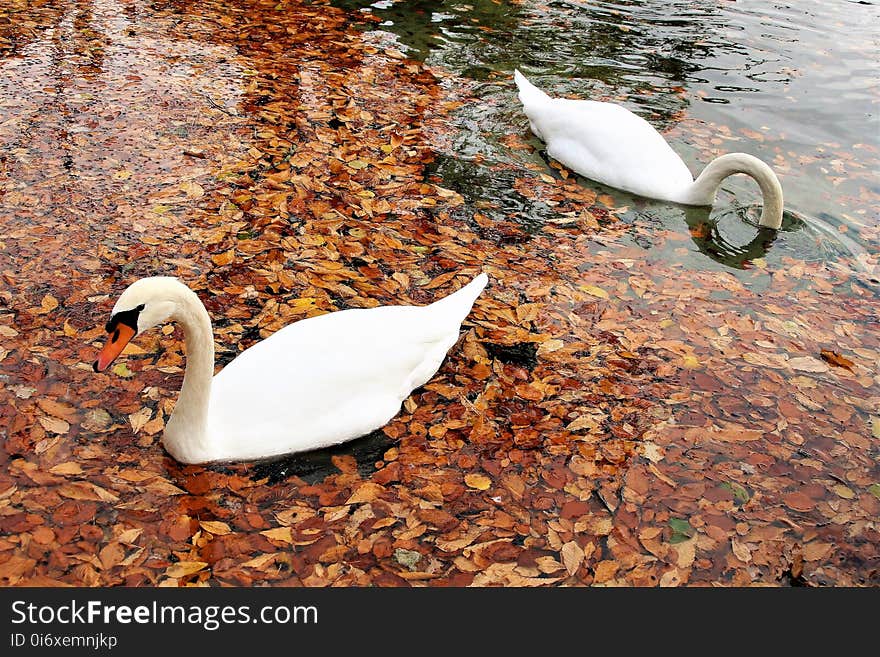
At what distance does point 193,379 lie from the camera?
395 cm

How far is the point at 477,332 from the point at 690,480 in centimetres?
172

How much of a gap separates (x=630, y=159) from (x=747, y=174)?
0.98 metres

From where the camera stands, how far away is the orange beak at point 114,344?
145 inches

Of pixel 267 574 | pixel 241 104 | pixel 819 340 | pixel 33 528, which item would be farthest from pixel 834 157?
pixel 33 528

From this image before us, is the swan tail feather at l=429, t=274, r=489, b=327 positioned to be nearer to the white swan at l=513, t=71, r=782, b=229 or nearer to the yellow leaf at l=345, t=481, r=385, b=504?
the yellow leaf at l=345, t=481, r=385, b=504

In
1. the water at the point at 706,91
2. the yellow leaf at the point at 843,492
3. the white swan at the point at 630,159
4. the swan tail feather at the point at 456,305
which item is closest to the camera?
the yellow leaf at the point at 843,492

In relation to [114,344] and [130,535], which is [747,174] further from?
[130,535]

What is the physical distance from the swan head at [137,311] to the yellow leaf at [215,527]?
89cm

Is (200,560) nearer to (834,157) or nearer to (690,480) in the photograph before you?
(690,480)

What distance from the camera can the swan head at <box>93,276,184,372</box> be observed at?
3.64m

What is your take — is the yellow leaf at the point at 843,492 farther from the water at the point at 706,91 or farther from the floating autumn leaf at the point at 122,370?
the floating autumn leaf at the point at 122,370

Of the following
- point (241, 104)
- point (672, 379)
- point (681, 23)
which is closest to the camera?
point (672, 379)

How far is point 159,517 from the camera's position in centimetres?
403

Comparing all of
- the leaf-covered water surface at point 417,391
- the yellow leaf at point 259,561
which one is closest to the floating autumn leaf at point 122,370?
the leaf-covered water surface at point 417,391
